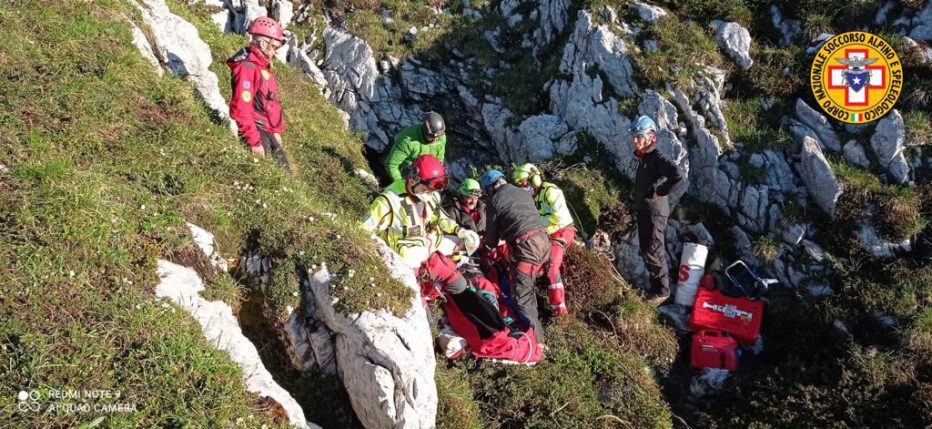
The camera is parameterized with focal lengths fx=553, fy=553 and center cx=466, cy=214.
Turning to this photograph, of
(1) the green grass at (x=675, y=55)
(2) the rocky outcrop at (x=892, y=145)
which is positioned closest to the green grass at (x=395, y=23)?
(1) the green grass at (x=675, y=55)

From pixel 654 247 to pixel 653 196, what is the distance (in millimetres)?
1100

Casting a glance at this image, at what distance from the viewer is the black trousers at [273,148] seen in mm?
10477

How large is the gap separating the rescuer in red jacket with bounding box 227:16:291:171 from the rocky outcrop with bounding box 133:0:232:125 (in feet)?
1.98

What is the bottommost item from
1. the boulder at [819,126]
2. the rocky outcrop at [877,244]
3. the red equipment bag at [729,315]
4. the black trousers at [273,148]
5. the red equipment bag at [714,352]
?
the red equipment bag at [714,352]

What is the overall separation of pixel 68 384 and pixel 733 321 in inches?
432

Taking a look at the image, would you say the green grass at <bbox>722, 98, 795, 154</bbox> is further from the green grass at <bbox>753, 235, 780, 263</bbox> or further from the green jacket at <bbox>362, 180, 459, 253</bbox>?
the green jacket at <bbox>362, 180, 459, 253</bbox>

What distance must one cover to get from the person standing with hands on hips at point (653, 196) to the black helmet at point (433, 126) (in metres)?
3.90

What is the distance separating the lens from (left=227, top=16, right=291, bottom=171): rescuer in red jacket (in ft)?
A: 31.2

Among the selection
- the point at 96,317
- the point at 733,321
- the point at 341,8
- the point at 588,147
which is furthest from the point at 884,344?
the point at 341,8

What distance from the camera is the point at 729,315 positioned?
11.3 m

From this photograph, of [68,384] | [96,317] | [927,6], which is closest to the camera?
[68,384]

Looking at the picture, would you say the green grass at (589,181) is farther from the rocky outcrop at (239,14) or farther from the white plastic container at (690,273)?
the rocky outcrop at (239,14)

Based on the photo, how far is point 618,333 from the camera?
11.1 metres

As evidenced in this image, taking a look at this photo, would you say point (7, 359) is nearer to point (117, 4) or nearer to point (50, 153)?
point (50, 153)
